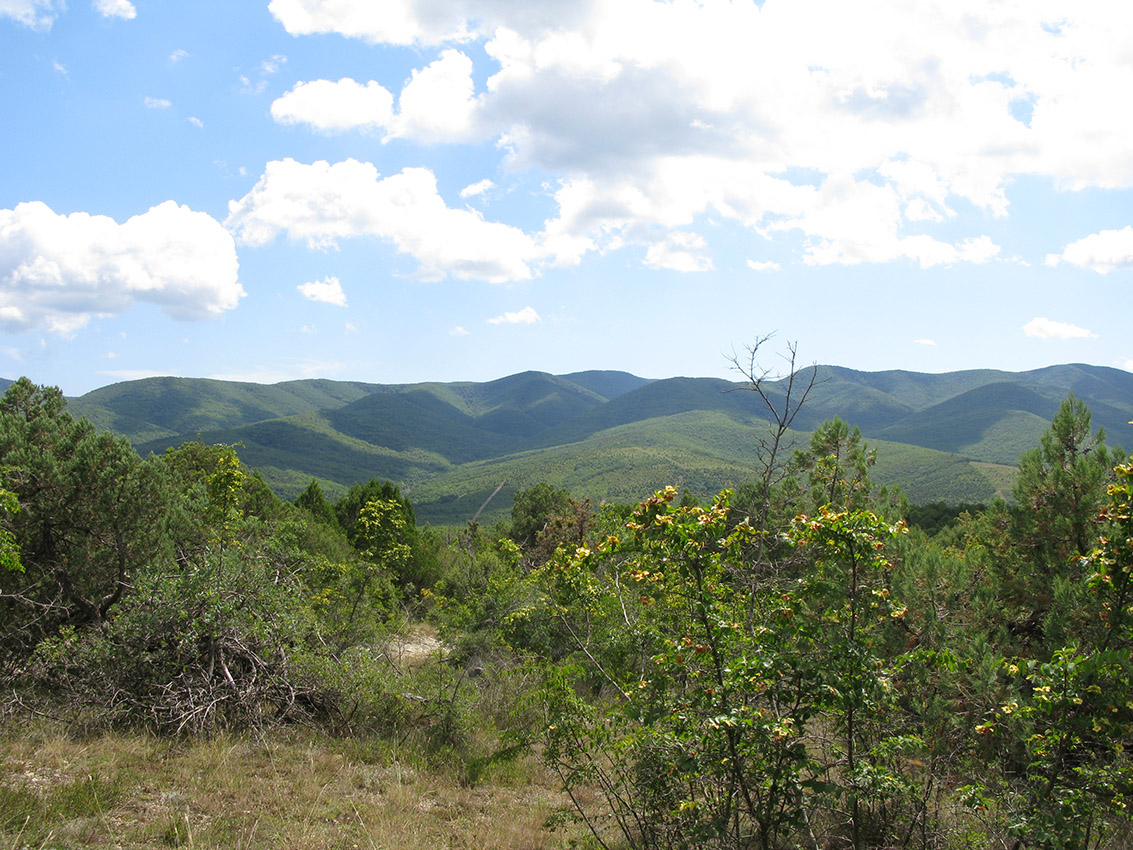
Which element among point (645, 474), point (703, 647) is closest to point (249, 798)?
point (703, 647)

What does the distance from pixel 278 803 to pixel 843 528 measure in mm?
6125

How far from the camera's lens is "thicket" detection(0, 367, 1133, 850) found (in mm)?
3803

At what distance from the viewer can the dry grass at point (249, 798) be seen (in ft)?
16.8

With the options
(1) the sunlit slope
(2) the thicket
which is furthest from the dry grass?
(1) the sunlit slope

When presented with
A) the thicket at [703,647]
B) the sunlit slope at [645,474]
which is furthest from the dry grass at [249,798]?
the sunlit slope at [645,474]

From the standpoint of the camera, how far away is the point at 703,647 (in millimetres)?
3953

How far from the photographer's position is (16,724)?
691 cm

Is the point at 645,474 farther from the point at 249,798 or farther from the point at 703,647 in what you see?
the point at 703,647

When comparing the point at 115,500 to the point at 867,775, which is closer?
the point at 867,775

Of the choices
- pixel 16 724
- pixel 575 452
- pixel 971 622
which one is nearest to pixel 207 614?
pixel 16 724

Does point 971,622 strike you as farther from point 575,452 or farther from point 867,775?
point 575,452

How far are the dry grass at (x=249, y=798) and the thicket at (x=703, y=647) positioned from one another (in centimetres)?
53

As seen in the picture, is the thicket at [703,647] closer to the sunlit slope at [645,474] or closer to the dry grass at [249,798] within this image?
the dry grass at [249,798]

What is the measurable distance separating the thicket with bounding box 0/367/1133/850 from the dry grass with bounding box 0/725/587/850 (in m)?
0.53
